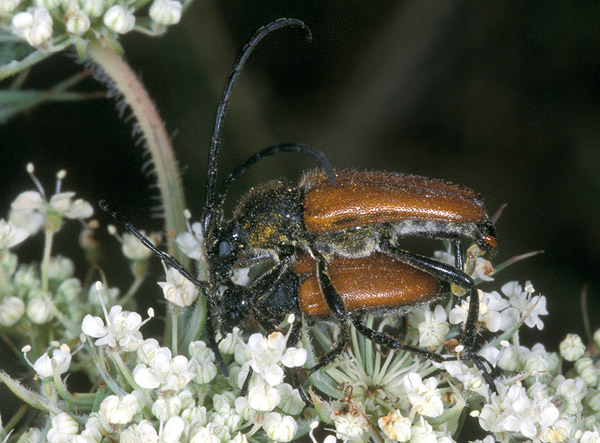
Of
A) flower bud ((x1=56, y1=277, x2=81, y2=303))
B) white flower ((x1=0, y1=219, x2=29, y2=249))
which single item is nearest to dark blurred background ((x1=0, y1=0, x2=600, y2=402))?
flower bud ((x1=56, y1=277, x2=81, y2=303))

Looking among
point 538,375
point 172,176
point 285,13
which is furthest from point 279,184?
point 285,13

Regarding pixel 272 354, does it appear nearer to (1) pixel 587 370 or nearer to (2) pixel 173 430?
(2) pixel 173 430

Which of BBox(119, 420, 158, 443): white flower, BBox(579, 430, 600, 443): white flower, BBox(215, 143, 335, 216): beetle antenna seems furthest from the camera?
BBox(215, 143, 335, 216): beetle antenna

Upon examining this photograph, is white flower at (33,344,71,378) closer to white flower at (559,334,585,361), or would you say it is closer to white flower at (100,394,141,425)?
white flower at (100,394,141,425)

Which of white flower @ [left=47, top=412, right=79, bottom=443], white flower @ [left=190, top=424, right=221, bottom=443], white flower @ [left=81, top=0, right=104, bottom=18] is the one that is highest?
white flower @ [left=81, top=0, right=104, bottom=18]

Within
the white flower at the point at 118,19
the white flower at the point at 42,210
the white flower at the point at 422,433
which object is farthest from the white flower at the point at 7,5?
the white flower at the point at 422,433

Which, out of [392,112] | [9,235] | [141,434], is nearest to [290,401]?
[141,434]

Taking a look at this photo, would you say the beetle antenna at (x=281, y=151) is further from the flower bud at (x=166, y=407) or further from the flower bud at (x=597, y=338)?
the flower bud at (x=597, y=338)
